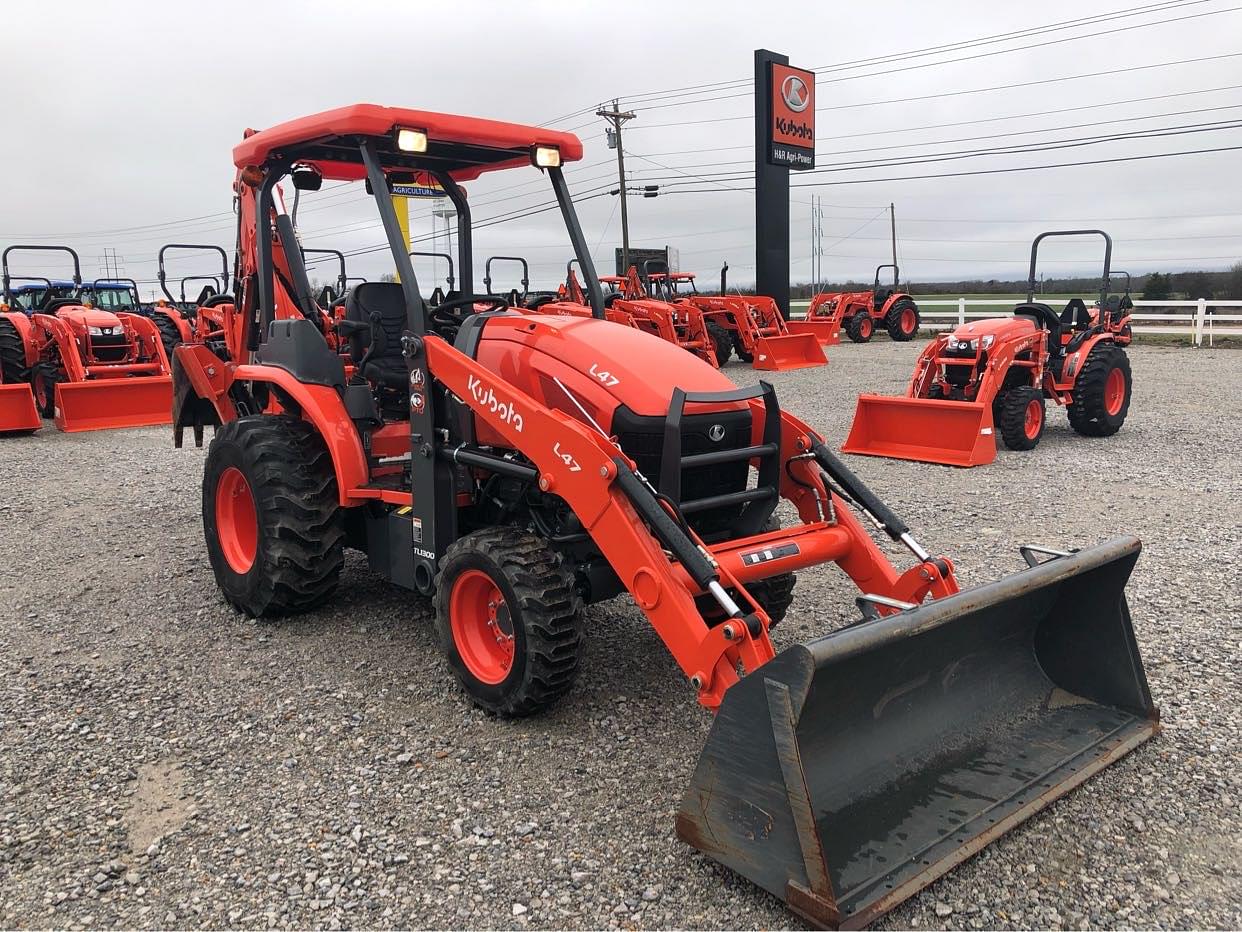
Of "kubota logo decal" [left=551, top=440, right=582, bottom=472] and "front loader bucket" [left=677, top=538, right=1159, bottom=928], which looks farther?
"kubota logo decal" [left=551, top=440, right=582, bottom=472]

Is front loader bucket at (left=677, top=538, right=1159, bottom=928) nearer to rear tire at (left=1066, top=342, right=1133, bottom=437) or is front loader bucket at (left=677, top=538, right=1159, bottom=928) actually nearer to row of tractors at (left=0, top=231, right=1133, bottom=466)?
row of tractors at (left=0, top=231, right=1133, bottom=466)

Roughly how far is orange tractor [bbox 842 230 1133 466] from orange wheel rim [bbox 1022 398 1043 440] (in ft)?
0.03

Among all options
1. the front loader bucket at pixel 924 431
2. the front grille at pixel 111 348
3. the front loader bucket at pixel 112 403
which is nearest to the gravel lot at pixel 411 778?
the front loader bucket at pixel 924 431

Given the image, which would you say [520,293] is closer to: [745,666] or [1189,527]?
[745,666]

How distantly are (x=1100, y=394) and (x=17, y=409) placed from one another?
12.5m

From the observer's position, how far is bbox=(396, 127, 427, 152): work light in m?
4.07

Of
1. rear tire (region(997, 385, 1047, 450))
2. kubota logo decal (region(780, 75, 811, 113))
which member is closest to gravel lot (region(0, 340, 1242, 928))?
rear tire (region(997, 385, 1047, 450))

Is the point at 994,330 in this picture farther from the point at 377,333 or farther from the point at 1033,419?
the point at 377,333

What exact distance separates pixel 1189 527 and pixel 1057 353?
4.57m

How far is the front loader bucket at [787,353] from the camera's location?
62.8 feet

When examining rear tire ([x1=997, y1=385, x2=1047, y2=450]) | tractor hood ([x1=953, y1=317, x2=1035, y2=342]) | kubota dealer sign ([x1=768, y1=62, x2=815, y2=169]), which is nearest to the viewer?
rear tire ([x1=997, y1=385, x2=1047, y2=450])

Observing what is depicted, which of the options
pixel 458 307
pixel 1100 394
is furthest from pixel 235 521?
pixel 1100 394

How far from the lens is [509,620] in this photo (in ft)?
12.2

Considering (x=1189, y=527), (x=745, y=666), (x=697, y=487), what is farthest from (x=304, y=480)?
(x=1189, y=527)
